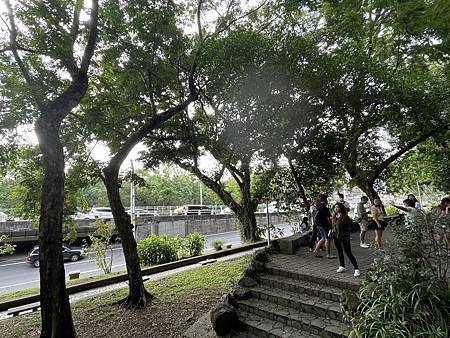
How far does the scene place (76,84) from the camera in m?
4.94

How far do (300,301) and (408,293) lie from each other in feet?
5.64

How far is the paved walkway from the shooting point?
5121mm

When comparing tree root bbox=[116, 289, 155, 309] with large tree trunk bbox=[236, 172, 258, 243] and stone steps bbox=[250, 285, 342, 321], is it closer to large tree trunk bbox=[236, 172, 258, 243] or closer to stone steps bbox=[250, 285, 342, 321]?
stone steps bbox=[250, 285, 342, 321]

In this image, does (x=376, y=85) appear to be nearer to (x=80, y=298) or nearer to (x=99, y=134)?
(x=99, y=134)

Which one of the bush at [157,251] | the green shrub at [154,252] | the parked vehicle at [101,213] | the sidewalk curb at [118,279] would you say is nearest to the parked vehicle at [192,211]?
the parked vehicle at [101,213]

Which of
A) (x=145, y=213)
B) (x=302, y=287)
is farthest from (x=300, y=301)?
(x=145, y=213)

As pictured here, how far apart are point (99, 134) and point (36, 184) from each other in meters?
2.12

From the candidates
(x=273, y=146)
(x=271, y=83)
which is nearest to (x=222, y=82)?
(x=271, y=83)

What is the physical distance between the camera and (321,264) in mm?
6133

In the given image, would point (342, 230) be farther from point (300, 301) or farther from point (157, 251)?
point (157, 251)

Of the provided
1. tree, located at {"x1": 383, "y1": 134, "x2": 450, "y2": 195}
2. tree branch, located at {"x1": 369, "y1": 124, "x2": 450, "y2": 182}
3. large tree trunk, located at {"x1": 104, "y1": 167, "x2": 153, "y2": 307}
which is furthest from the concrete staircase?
tree, located at {"x1": 383, "y1": 134, "x2": 450, "y2": 195}

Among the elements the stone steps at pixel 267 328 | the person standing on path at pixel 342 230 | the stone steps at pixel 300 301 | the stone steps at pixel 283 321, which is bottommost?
the stone steps at pixel 267 328

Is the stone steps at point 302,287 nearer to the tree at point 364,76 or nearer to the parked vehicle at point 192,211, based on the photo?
the tree at point 364,76

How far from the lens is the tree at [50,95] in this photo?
4.18m
